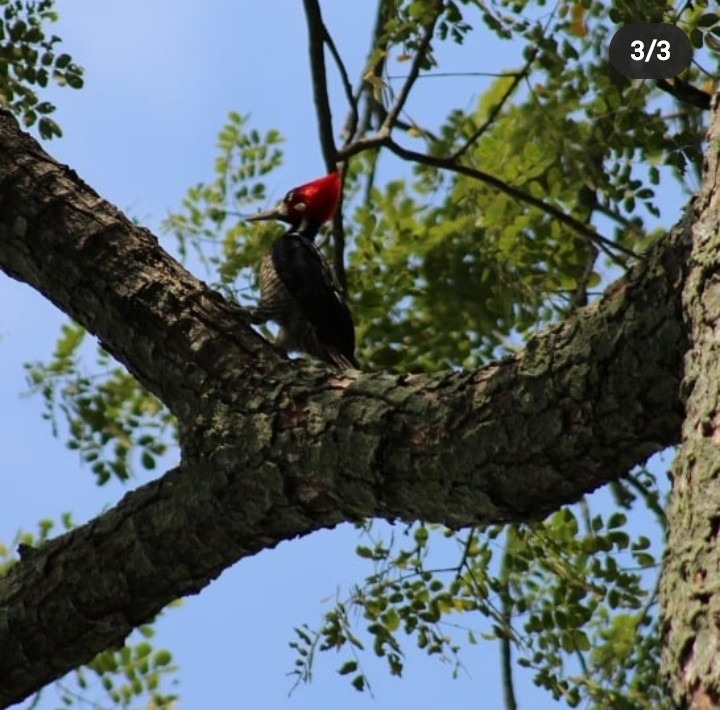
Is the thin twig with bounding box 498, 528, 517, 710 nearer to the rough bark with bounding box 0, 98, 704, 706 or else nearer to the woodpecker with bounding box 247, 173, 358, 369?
the woodpecker with bounding box 247, 173, 358, 369

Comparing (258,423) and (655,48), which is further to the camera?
(655,48)

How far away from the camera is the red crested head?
690cm

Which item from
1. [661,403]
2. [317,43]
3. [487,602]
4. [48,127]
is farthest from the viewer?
[317,43]

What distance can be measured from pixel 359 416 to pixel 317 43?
9.37 ft

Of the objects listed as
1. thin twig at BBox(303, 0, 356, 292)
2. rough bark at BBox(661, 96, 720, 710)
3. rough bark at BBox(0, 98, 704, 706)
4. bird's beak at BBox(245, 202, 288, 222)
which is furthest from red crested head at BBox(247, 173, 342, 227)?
rough bark at BBox(661, 96, 720, 710)

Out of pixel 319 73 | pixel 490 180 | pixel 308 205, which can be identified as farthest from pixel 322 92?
pixel 308 205

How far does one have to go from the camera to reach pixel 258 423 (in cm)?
326

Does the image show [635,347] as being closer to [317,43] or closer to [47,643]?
[47,643]

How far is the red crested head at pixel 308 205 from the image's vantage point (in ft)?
22.6

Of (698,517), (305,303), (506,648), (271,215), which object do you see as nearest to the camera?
(698,517)

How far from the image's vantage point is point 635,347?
2602 mm

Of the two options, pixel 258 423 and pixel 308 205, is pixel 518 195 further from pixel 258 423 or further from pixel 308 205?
pixel 258 423

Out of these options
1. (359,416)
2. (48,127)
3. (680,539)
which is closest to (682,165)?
(359,416)

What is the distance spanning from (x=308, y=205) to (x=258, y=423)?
379 cm
